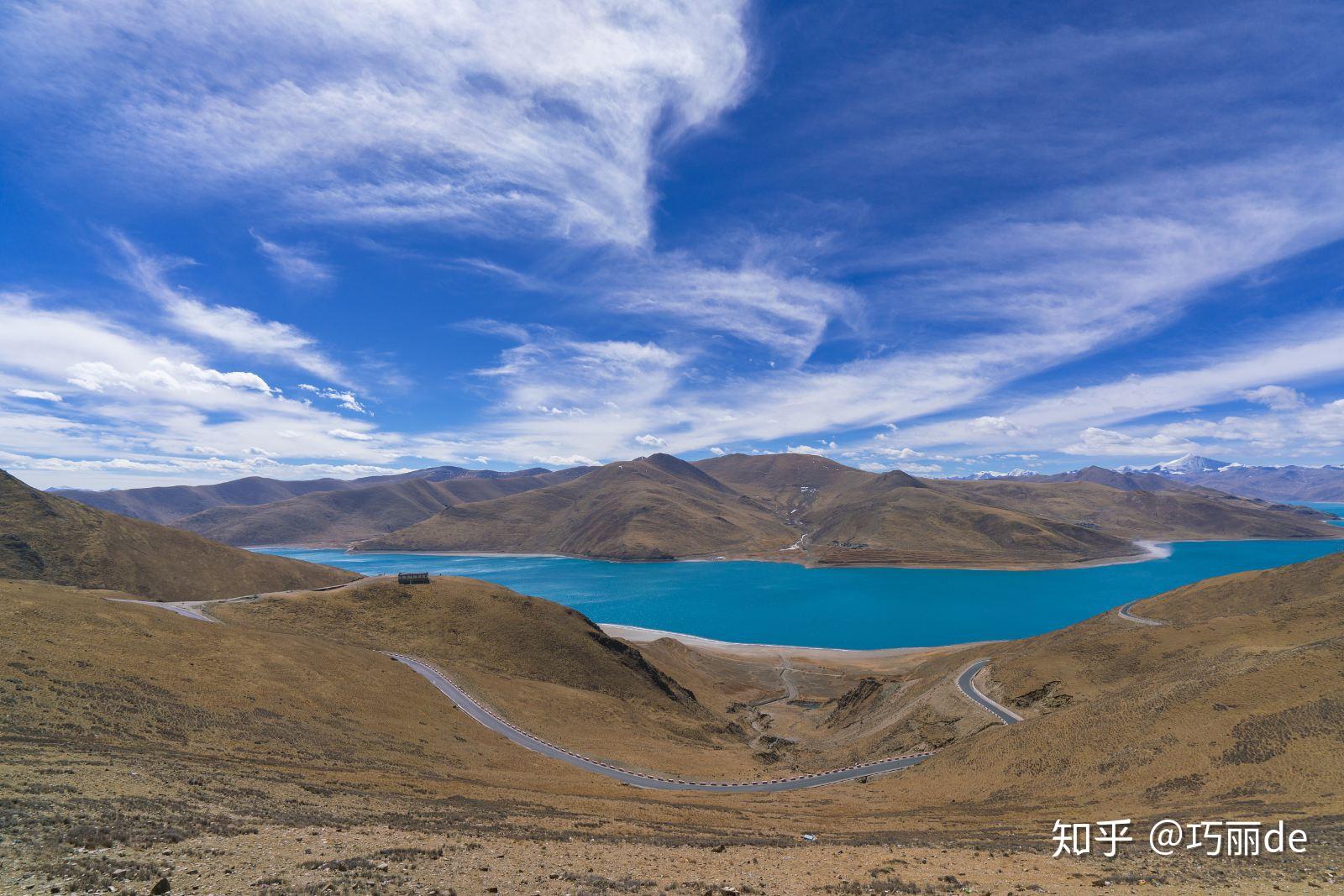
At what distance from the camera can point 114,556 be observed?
336 ft

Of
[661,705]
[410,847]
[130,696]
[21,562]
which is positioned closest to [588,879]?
Result: [410,847]

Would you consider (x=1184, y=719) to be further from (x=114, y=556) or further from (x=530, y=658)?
(x=114, y=556)

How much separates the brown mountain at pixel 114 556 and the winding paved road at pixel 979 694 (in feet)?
419

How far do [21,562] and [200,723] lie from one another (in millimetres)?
96922

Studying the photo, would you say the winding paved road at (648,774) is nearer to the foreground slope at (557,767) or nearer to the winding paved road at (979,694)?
the foreground slope at (557,767)

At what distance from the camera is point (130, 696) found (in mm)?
31188

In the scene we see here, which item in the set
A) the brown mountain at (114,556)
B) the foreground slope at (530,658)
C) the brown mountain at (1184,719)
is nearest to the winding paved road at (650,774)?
the foreground slope at (530,658)

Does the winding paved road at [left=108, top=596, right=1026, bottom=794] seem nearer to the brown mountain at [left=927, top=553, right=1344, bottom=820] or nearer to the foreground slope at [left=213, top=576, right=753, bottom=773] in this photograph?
the foreground slope at [left=213, top=576, right=753, bottom=773]

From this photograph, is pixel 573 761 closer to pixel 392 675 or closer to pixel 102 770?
pixel 392 675

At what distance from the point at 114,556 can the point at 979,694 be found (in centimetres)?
14375

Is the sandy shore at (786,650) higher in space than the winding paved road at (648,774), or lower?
higher

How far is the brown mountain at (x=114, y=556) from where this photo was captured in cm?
9362

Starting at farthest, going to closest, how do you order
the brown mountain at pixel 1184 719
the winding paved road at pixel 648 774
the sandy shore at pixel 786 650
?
the sandy shore at pixel 786 650 → the winding paved road at pixel 648 774 → the brown mountain at pixel 1184 719

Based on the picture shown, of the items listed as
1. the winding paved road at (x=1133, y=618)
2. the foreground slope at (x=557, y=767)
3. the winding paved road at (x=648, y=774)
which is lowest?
the winding paved road at (x=648, y=774)
